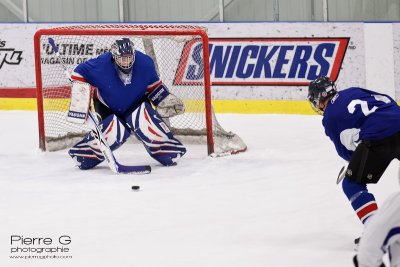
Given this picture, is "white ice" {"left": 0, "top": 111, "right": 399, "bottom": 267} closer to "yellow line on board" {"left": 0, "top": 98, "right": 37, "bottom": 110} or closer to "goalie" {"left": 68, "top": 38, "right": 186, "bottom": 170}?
"goalie" {"left": 68, "top": 38, "right": 186, "bottom": 170}

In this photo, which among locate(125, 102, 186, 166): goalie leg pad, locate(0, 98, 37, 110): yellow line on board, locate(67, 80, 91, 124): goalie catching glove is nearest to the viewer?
locate(67, 80, 91, 124): goalie catching glove

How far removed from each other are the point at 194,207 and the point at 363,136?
4.44 ft

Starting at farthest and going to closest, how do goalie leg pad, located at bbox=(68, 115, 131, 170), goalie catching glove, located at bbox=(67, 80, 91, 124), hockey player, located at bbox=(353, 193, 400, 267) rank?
goalie leg pad, located at bbox=(68, 115, 131, 170)
goalie catching glove, located at bbox=(67, 80, 91, 124)
hockey player, located at bbox=(353, 193, 400, 267)

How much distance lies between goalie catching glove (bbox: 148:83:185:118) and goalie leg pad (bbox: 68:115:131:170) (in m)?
0.27

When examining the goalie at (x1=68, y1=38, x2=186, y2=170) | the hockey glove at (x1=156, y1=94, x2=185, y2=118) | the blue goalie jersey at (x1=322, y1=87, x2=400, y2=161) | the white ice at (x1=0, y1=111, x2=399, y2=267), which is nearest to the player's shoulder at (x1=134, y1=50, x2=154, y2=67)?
the goalie at (x1=68, y1=38, x2=186, y2=170)

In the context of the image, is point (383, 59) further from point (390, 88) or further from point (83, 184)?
point (83, 184)

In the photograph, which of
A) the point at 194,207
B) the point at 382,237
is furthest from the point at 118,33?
the point at 382,237

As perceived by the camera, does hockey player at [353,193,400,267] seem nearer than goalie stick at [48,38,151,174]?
Yes

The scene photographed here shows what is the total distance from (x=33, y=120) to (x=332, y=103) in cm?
426

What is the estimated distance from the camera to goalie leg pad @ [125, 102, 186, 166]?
6668 mm

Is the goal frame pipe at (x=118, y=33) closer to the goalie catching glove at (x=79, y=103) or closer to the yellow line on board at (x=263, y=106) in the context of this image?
the goalie catching glove at (x=79, y=103)

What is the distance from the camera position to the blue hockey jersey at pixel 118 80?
21.7ft

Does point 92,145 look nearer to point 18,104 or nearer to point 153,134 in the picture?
point 153,134

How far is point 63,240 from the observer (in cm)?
477
